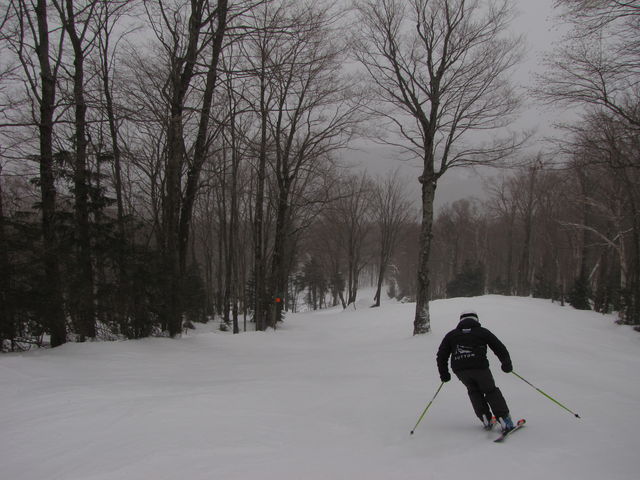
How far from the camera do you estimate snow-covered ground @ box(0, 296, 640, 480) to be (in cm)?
340

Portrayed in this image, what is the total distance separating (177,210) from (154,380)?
5720mm

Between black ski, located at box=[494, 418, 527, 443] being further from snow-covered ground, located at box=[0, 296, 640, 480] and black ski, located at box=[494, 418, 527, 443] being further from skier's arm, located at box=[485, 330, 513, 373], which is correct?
skier's arm, located at box=[485, 330, 513, 373]

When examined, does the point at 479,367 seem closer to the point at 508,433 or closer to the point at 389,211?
the point at 508,433

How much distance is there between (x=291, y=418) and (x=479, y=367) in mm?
2457

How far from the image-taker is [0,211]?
7.98 m

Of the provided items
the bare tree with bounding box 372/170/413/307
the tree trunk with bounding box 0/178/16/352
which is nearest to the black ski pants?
the tree trunk with bounding box 0/178/16/352

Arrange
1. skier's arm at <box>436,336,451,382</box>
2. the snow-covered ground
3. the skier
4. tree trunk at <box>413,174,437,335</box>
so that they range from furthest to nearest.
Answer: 1. tree trunk at <box>413,174,437,335</box>
2. skier's arm at <box>436,336,451,382</box>
3. the skier
4. the snow-covered ground

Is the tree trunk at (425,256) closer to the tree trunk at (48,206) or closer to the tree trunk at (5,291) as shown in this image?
the tree trunk at (48,206)

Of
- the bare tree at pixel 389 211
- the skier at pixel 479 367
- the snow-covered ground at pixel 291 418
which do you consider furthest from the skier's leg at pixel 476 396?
the bare tree at pixel 389 211

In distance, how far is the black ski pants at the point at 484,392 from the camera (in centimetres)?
437

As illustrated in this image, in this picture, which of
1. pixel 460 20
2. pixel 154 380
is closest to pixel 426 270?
pixel 460 20

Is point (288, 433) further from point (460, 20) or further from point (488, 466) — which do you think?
point (460, 20)

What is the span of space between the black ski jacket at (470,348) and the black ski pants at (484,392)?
0.27 ft

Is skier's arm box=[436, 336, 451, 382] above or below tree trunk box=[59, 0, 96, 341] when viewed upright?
below
